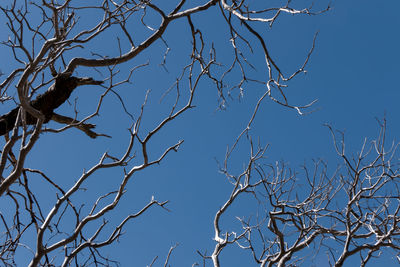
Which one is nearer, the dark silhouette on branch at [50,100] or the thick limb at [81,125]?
the dark silhouette on branch at [50,100]

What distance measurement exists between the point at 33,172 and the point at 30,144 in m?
1.08

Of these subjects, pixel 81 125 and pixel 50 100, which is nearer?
pixel 50 100

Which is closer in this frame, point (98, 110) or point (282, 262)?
point (98, 110)

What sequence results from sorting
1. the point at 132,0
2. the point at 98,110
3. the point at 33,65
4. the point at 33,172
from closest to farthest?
the point at 33,65 < the point at 98,110 < the point at 132,0 < the point at 33,172

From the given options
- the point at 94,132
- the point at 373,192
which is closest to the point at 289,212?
the point at 373,192

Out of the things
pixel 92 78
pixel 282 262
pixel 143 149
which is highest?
pixel 92 78

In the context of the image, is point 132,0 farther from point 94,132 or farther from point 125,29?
point 94,132

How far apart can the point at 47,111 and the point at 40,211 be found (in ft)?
2.65

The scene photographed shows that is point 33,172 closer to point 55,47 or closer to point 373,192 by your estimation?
point 55,47

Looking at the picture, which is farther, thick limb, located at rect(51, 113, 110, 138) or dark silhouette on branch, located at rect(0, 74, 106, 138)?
thick limb, located at rect(51, 113, 110, 138)

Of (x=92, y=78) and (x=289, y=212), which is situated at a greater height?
(x=92, y=78)

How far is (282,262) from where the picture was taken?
148 inches

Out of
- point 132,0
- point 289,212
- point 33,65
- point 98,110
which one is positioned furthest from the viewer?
point 289,212

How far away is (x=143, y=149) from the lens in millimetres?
3244
